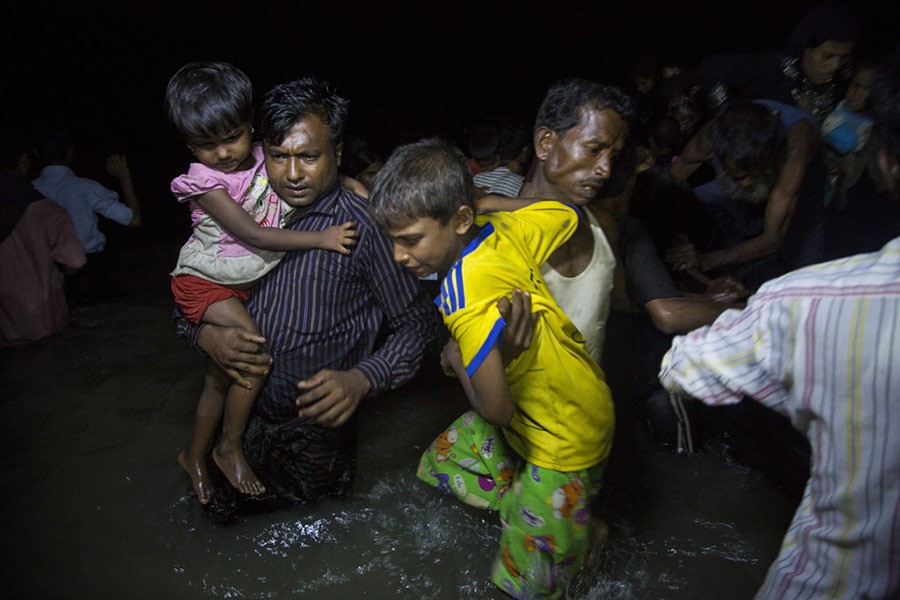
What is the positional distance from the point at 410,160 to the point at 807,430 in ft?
3.74

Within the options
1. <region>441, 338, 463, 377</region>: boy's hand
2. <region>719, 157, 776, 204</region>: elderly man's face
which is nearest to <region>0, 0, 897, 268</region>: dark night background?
<region>719, 157, 776, 204</region>: elderly man's face

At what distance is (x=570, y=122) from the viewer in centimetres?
192

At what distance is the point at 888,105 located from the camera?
101 centimetres

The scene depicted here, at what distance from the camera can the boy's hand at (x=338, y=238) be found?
1.97 meters

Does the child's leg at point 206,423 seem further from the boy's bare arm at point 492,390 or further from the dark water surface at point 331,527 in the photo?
the boy's bare arm at point 492,390

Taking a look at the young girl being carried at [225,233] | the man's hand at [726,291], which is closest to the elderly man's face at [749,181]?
the man's hand at [726,291]

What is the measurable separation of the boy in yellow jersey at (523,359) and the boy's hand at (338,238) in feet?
1.17

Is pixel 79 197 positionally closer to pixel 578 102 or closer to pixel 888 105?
pixel 578 102

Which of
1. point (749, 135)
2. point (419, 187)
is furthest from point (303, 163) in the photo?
point (749, 135)

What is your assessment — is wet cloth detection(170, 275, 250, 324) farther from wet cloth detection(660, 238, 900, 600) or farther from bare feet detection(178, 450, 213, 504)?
wet cloth detection(660, 238, 900, 600)

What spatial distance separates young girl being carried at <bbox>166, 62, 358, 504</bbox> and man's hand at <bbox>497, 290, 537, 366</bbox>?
775 millimetres

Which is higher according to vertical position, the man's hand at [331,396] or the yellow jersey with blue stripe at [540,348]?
the yellow jersey with blue stripe at [540,348]

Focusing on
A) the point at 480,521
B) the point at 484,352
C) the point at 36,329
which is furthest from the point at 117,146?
the point at 484,352

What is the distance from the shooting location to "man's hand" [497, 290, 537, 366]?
1.37 m
